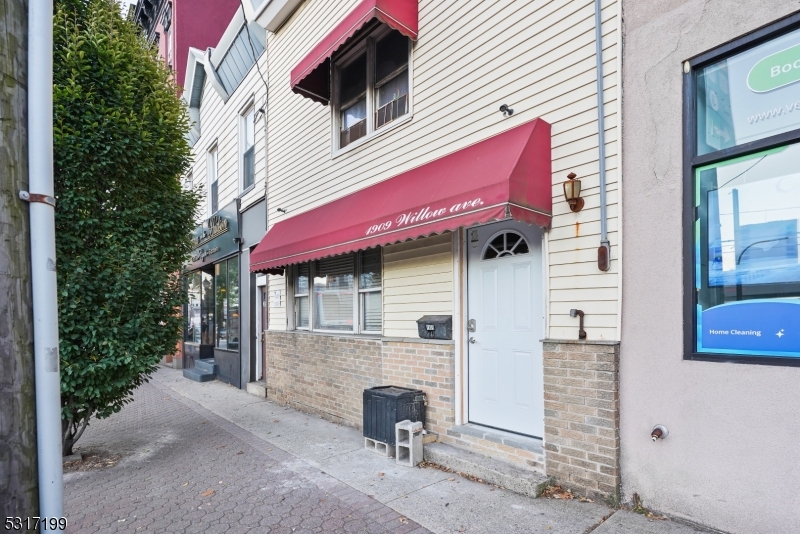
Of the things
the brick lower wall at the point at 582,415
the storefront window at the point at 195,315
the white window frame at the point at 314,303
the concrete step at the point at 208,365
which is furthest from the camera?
the storefront window at the point at 195,315

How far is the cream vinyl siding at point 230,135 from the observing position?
34.6 ft

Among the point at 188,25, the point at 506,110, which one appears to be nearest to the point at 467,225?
the point at 506,110

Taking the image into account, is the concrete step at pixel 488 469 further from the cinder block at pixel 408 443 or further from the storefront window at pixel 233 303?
the storefront window at pixel 233 303

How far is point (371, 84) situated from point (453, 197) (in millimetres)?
3387

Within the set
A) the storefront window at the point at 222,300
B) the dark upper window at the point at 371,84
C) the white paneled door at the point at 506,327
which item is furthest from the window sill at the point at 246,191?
the white paneled door at the point at 506,327

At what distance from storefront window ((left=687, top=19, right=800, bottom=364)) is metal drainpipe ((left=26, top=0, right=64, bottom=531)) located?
3856 mm

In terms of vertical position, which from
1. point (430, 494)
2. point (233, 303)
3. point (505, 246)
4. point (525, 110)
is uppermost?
point (525, 110)

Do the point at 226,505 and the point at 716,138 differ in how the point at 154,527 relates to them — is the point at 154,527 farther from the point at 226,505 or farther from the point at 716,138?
the point at 716,138

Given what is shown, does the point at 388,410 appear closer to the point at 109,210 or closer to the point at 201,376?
the point at 109,210

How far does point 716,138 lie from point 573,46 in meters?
1.51

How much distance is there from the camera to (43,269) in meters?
1.73

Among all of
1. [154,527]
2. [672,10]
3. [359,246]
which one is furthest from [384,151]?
[154,527]

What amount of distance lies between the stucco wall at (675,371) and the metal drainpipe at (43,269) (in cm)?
378

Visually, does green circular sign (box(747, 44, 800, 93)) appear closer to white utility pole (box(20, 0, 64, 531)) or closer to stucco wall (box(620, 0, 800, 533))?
stucco wall (box(620, 0, 800, 533))
